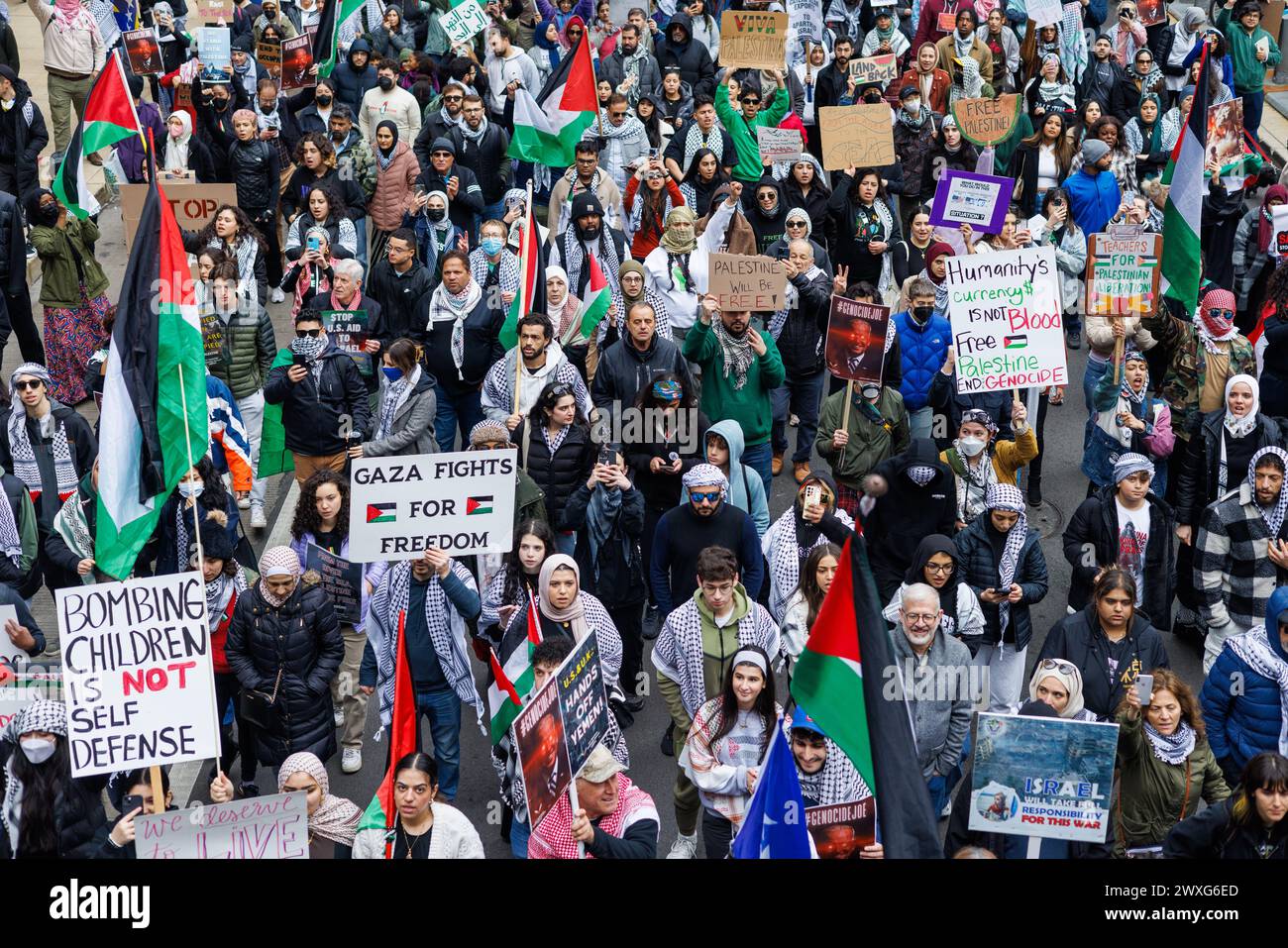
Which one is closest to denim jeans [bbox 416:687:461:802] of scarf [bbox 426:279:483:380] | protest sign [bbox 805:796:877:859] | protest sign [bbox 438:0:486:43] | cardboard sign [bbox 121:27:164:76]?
protest sign [bbox 805:796:877:859]

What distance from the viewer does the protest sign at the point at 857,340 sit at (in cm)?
1091

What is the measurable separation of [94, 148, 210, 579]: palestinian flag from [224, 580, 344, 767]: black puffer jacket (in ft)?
2.29

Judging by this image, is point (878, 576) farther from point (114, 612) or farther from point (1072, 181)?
point (1072, 181)

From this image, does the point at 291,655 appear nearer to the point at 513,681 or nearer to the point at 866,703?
the point at 513,681

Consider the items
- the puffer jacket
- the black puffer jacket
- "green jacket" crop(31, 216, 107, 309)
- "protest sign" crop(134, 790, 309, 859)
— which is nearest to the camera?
"protest sign" crop(134, 790, 309, 859)

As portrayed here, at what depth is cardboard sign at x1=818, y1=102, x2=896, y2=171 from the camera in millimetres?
14664

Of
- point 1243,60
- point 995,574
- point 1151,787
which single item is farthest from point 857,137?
point 1151,787

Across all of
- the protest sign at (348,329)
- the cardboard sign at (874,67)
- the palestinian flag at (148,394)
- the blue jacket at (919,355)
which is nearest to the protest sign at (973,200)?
the blue jacket at (919,355)

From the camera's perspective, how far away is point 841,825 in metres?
7.12

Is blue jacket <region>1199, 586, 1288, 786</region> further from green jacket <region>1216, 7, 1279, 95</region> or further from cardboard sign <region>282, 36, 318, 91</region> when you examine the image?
green jacket <region>1216, 7, 1279, 95</region>

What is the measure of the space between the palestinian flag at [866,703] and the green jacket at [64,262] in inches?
343

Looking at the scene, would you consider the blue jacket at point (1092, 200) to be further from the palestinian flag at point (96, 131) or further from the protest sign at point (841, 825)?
the protest sign at point (841, 825)

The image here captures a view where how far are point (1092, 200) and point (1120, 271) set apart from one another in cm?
311

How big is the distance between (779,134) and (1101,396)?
5338mm
